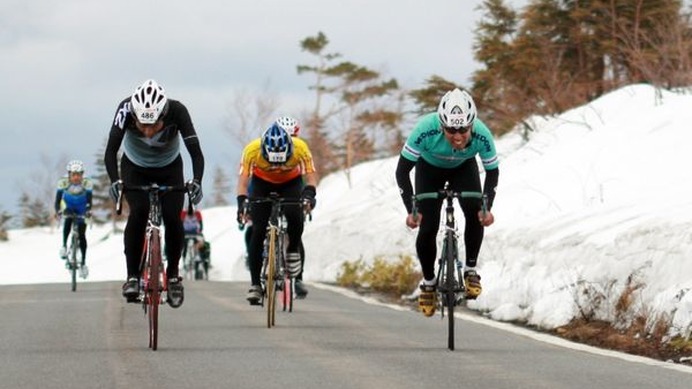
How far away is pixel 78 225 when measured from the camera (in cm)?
2250

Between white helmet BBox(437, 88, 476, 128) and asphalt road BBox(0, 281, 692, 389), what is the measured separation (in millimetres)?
1894

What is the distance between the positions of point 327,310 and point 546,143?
14.5m

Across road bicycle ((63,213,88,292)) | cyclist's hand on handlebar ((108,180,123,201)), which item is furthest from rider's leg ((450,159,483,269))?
road bicycle ((63,213,88,292))

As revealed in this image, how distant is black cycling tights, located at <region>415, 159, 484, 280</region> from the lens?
39.8ft

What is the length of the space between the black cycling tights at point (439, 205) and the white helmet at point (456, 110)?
0.96m

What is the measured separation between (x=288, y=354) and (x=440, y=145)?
2.27m

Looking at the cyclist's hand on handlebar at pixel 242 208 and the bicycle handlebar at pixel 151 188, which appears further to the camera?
the cyclist's hand on handlebar at pixel 242 208

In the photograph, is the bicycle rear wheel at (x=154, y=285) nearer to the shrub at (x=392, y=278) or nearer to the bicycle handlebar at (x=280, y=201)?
the bicycle handlebar at (x=280, y=201)

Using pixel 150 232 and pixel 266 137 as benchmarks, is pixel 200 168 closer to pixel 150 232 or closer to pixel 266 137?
pixel 150 232

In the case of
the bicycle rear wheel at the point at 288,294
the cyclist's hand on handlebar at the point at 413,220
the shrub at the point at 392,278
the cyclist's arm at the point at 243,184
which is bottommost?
the bicycle rear wheel at the point at 288,294

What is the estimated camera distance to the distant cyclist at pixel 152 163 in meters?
11.3

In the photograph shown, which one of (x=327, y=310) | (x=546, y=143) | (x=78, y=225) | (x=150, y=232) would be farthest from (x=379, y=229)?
(x=150, y=232)

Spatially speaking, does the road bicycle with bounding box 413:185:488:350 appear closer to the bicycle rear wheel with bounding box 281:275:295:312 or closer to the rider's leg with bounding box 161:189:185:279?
the rider's leg with bounding box 161:189:185:279

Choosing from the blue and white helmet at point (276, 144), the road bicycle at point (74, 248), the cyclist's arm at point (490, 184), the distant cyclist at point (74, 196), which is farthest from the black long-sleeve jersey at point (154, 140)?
the road bicycle at point (74, 248)
